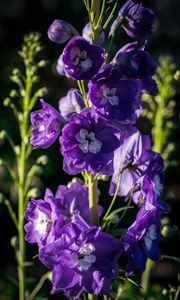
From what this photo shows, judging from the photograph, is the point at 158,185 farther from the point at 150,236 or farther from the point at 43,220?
the point at 43,220

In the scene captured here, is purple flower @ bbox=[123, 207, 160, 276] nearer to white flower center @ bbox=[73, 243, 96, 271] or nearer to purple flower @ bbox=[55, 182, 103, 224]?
white flower center @ bbox=[73, 243, 96, 271]

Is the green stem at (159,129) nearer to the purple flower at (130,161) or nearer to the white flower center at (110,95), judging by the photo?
the purple flower at (130,161)

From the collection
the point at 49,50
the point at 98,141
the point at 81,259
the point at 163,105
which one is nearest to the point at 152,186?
the point at 98,141

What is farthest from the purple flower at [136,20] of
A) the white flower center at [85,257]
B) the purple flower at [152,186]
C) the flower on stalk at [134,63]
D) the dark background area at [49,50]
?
the dark background area at [49,50]

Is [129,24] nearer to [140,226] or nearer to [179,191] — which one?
[140,226]

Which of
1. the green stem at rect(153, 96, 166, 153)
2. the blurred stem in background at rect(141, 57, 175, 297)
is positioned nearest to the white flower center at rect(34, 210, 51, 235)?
the blurred stem in background at rect(141, 57, 175, 297)

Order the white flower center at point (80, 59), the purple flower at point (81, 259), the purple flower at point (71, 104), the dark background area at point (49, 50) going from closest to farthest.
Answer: the white flower center at point (80, 59), the purple flower at point (81, 259), the purple flower at point (71, 104), the dark background area at point (49, 50)
